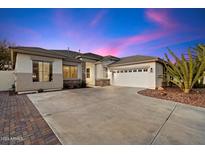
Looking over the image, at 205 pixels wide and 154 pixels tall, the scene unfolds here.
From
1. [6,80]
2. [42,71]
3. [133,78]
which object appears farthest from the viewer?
[133,78]

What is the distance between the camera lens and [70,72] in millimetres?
12648

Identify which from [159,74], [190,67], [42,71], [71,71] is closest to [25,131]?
[42,71]

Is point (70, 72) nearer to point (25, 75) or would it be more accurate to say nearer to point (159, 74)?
point (25, 75)

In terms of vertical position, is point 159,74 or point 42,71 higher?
point 42,71

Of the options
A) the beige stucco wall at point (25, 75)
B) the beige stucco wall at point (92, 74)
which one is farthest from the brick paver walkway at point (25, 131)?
the beige stucco wall at point (92, 74)

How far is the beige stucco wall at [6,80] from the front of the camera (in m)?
11.6

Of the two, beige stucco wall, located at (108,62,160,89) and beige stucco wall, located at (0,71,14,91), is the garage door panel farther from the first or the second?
beige stucco wall, located at (0,71,14,91)

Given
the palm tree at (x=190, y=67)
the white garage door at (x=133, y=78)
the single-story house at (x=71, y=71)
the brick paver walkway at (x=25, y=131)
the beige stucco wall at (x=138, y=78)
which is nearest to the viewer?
the brick paver walkway at (x=25, y=131)

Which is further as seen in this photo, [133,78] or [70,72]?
[133,78]

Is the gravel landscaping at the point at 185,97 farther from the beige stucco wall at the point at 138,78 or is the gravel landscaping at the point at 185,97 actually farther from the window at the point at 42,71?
the window at the point at 42,71

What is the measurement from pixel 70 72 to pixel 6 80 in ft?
21.1

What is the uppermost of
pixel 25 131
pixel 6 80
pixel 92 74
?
pixel 92 74
